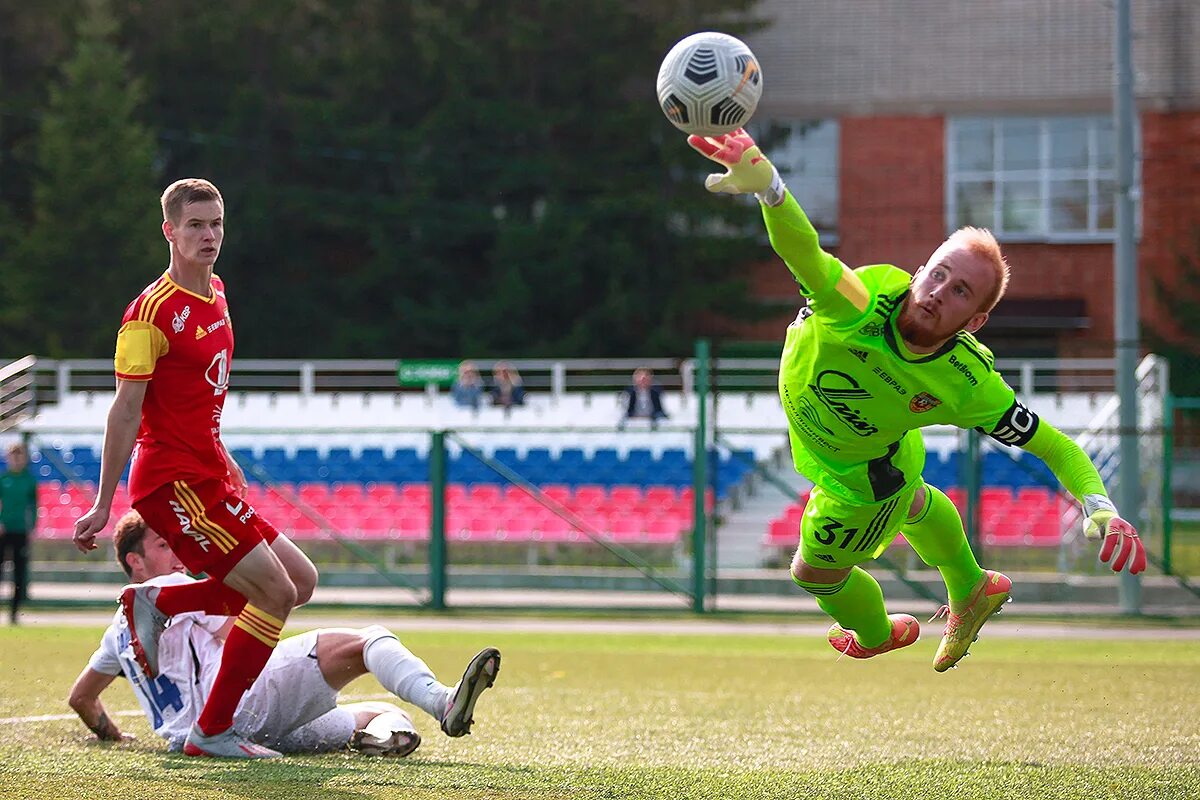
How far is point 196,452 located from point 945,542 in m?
3.29

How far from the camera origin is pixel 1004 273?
6191 millimetres

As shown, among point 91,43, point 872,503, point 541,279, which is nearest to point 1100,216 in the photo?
point 541,279

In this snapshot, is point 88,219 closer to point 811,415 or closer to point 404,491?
point 404,491

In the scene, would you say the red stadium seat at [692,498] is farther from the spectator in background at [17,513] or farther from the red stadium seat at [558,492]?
the spectator in background at [17,513]

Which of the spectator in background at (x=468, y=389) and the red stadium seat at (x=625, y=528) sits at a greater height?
the spectator in background at (x=468, y=389)

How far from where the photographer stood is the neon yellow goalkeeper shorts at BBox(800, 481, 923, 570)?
6.79 meters

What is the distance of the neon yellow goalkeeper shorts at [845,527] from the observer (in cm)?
679

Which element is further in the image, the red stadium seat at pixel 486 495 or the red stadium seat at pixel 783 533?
the red stadium seat at pixel 486 495

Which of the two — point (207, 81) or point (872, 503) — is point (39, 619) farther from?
point (207, 81)

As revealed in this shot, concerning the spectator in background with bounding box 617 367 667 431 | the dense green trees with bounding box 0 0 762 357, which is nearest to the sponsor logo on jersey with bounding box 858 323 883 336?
the spectator in background with bounding box 617 367 667 431

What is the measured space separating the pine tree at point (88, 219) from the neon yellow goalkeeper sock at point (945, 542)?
97.8 feet

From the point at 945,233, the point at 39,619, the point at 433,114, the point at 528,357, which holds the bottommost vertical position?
the point at 39,619

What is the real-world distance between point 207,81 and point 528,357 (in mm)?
10654

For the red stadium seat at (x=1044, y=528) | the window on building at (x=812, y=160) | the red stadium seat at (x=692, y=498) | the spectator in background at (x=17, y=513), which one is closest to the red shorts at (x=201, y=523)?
the red stadium seat at (x=692, y=498)
